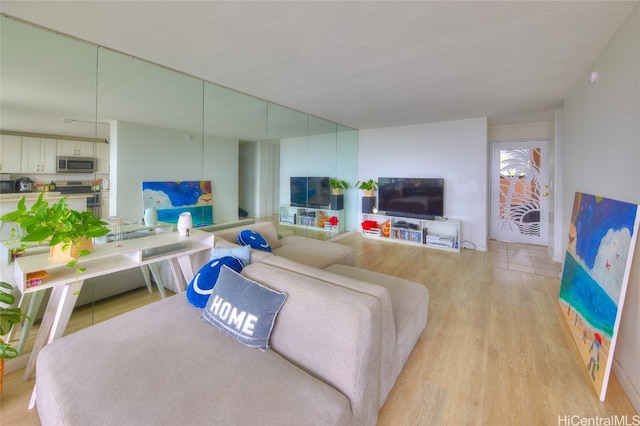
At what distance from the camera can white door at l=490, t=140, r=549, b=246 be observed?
5.02 m

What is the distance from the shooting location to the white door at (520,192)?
16.5 feet

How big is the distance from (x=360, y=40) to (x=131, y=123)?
7.58ft

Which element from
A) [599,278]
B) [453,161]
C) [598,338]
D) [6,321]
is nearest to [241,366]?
[6,321]

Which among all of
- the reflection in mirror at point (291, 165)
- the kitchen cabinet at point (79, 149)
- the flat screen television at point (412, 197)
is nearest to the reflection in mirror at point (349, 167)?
the flat screen television at point (412, 197)

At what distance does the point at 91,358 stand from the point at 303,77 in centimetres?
284

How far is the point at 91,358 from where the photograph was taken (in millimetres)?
1263

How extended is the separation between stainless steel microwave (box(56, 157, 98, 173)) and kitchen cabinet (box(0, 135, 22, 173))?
279 millimetres

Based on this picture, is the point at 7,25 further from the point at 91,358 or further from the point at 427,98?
the point at 427,98

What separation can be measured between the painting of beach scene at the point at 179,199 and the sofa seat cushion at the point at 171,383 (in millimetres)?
1532

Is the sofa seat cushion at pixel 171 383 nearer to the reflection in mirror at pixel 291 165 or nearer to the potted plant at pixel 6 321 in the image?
the potted plant at pixel 6 321

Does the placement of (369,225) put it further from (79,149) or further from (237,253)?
(79,149)

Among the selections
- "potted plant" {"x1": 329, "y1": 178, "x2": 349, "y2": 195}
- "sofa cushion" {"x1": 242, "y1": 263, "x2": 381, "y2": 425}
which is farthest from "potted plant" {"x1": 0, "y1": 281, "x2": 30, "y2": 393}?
"potted plant" {"x1": 329, "y1": 178, "x2": 349, "y2": 195}

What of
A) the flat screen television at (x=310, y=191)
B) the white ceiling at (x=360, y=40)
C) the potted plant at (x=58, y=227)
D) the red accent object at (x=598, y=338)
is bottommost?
the red accent object at (x=598, y=338)

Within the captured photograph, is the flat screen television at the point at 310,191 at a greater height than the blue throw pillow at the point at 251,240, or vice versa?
the flat screen television at the point at 310,191
